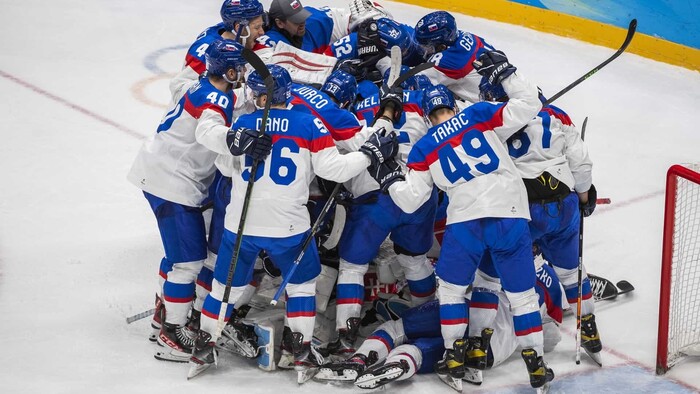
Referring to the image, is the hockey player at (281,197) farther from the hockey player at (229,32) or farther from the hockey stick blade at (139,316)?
the hockey player at (229,32)

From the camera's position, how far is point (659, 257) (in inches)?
222

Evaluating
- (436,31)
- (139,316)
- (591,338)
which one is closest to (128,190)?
(139,316)

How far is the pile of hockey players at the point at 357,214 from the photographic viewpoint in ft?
13.6

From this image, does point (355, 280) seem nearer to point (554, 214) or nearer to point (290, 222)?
point (290, 222)

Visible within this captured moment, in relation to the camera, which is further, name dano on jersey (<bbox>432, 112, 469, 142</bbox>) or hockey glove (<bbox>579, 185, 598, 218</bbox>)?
hockey glove (<bbox>579, 185, 598, 218</bbox>)

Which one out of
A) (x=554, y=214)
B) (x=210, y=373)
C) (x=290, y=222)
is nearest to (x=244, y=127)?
(x=290, y=222)

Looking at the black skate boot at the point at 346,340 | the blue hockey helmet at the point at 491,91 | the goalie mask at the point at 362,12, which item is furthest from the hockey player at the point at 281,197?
the goalie mask at the point at 362,12

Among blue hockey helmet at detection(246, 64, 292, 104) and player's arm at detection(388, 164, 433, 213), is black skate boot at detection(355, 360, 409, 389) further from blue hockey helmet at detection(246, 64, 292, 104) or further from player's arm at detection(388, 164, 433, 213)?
blue hockey helmet at detection(246, 64, 292, 104)

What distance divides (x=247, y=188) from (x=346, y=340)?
89 cm

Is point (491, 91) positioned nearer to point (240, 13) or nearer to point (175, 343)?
point (240, 13)

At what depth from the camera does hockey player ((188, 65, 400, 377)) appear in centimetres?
411

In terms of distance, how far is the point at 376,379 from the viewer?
4.14 meters

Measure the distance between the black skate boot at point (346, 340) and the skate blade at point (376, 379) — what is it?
365 mm

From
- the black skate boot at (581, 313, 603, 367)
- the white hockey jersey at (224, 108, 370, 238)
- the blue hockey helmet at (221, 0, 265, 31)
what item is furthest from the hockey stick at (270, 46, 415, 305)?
the black skate boot at (581, 313, 603, 367)
